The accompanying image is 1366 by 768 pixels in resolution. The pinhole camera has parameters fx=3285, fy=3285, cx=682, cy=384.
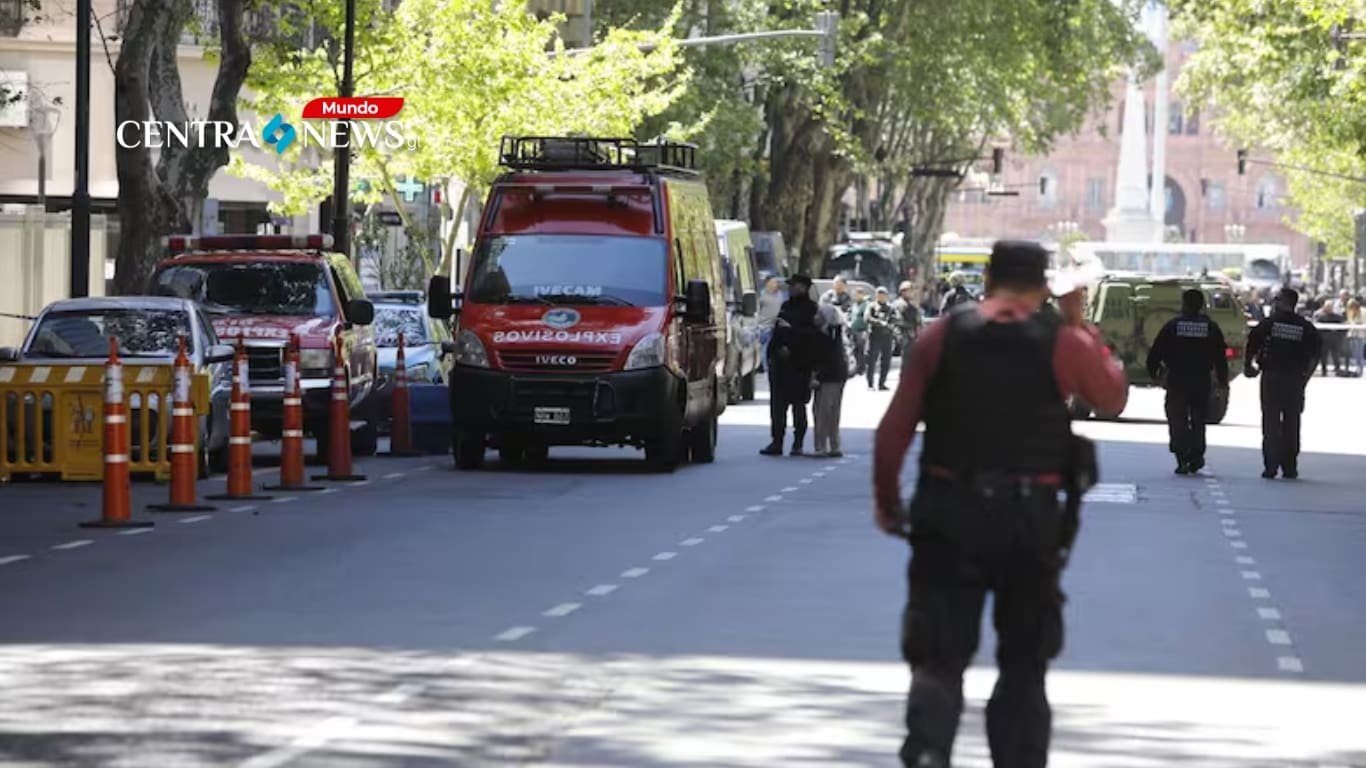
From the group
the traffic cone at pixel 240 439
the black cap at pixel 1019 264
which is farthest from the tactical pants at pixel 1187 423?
the black cap at pixel 1019 264

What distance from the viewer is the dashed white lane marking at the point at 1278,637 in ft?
48.6

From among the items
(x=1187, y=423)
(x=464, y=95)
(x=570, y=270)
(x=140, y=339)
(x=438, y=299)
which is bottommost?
(x=1187, y=423)

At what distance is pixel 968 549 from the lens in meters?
8.97

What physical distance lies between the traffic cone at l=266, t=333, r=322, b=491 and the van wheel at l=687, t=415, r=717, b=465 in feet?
17.6

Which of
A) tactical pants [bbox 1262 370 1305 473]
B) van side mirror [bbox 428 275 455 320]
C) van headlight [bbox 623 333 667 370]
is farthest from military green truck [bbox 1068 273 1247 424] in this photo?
van headlight [bbox 623 333 667 370]

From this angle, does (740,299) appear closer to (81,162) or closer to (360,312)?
(81,162)

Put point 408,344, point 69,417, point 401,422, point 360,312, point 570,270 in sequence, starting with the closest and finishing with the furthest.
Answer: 1. point 69,417
2. point 570,270
3. point 360,312
4. point 401,422
5. point 408,344

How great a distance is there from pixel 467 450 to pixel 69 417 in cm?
394

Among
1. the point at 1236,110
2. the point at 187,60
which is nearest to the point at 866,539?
the point at 187,60

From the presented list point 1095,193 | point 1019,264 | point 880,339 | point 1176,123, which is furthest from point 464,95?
point 1095,193

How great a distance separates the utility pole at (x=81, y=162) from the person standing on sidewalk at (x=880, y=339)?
2226cm

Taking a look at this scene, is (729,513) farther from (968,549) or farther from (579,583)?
(968,549)

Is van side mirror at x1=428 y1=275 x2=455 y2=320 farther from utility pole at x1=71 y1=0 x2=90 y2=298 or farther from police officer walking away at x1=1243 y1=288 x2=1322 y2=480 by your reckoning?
police officer walking away at x1=1243 y1=288 x2=1322 y2=480

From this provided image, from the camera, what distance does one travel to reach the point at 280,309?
2956cm
